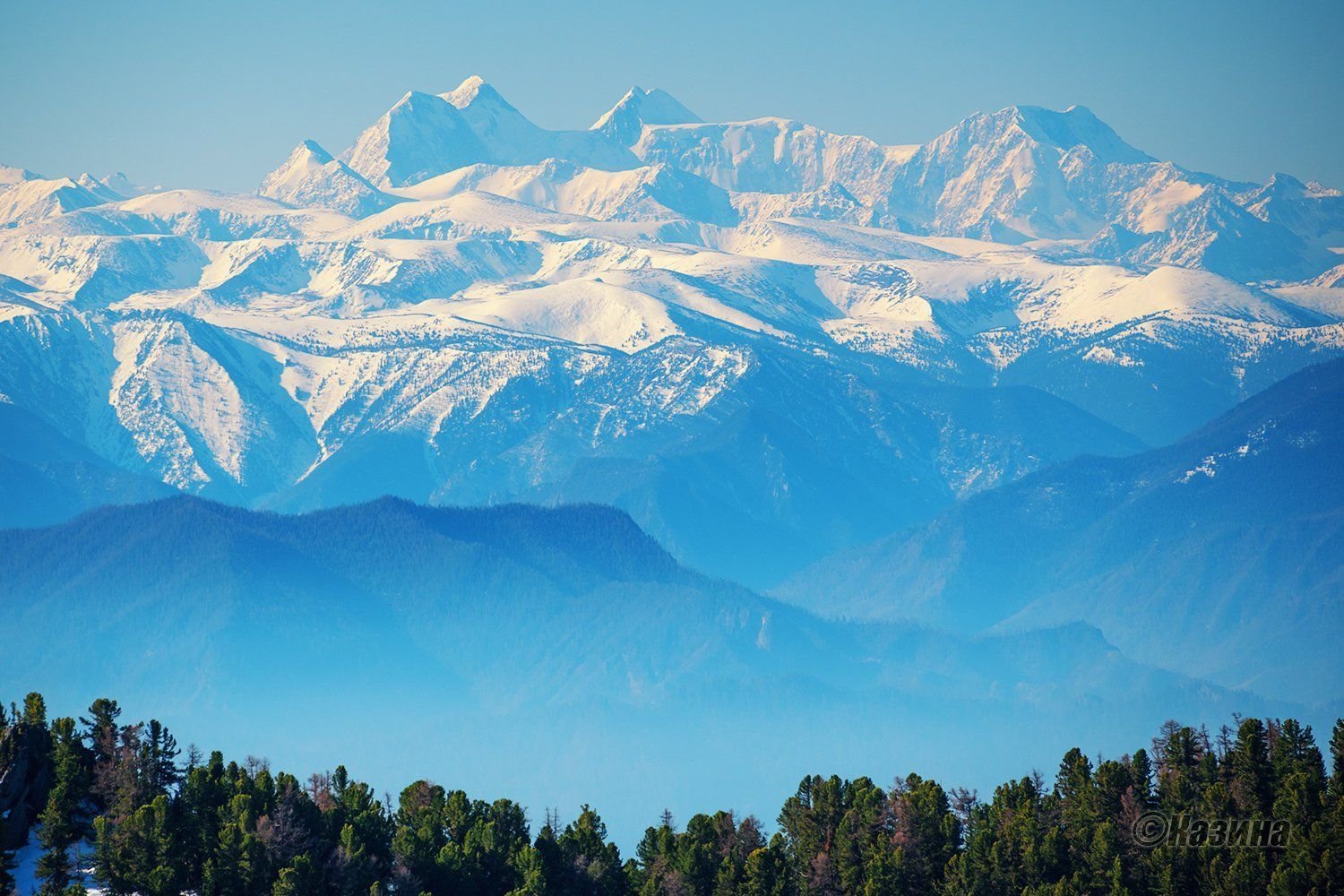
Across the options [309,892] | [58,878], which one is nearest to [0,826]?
[58,878]

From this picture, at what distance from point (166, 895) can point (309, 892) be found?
11115mm

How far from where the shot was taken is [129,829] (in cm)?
19975

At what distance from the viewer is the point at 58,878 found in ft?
647

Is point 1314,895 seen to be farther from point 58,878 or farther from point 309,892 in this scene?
point 58,878

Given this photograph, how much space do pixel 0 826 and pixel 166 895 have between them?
1395 cm

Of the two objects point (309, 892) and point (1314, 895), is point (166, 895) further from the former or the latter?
point (1314, 895)

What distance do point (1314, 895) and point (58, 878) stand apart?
98.6 meters

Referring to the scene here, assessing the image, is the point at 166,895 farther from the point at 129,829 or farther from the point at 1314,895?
the point at 1314,895

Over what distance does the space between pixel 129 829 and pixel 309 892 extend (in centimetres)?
1507

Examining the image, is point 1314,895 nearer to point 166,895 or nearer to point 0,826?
point 166,895

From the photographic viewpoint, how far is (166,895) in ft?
652

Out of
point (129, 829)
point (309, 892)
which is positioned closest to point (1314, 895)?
point (309, 892)

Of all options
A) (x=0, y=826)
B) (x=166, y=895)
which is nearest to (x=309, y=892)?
(x=166, y=895)

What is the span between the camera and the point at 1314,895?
656 ft
